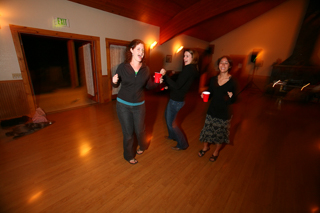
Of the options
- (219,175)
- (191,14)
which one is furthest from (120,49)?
(219,175)

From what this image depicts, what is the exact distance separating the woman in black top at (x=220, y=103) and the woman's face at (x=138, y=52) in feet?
3.23

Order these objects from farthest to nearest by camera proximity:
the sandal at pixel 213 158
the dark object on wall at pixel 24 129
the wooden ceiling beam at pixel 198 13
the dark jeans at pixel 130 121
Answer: the wooden ceiling beam at pixel 198 13 < the dark object on wall at pixel 24 129 < the sandal at pixel 213 158 < the dark jeans at pixel 130 121

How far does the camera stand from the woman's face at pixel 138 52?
1616 millimetres

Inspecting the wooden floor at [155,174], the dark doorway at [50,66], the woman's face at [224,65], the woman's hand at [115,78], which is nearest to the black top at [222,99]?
the woman's face at [224,65]

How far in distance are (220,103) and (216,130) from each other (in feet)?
1.37

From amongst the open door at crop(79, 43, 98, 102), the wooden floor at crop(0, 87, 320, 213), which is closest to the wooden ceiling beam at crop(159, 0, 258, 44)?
the open door at crop(79, 43, 98, 102)

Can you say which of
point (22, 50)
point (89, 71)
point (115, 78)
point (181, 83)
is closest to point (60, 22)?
point (22, 50)

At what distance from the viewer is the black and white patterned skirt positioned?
1.95m

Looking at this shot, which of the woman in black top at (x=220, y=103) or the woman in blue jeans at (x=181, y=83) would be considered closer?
the woman in black top at (x=220, y=103)

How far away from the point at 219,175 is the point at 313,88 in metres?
7.10

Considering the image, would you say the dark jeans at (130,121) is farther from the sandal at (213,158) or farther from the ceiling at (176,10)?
the ceiling at (176,10)

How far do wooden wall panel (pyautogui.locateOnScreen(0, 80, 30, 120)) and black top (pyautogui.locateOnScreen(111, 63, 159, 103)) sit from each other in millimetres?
3381

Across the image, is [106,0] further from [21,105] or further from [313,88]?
[313,88]

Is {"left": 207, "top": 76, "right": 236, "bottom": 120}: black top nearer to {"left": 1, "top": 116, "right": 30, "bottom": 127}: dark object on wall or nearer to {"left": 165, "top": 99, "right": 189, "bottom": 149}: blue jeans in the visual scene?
{"left": 165, "top": 99, "right": 189, "bottom": 149}: blue jeans
